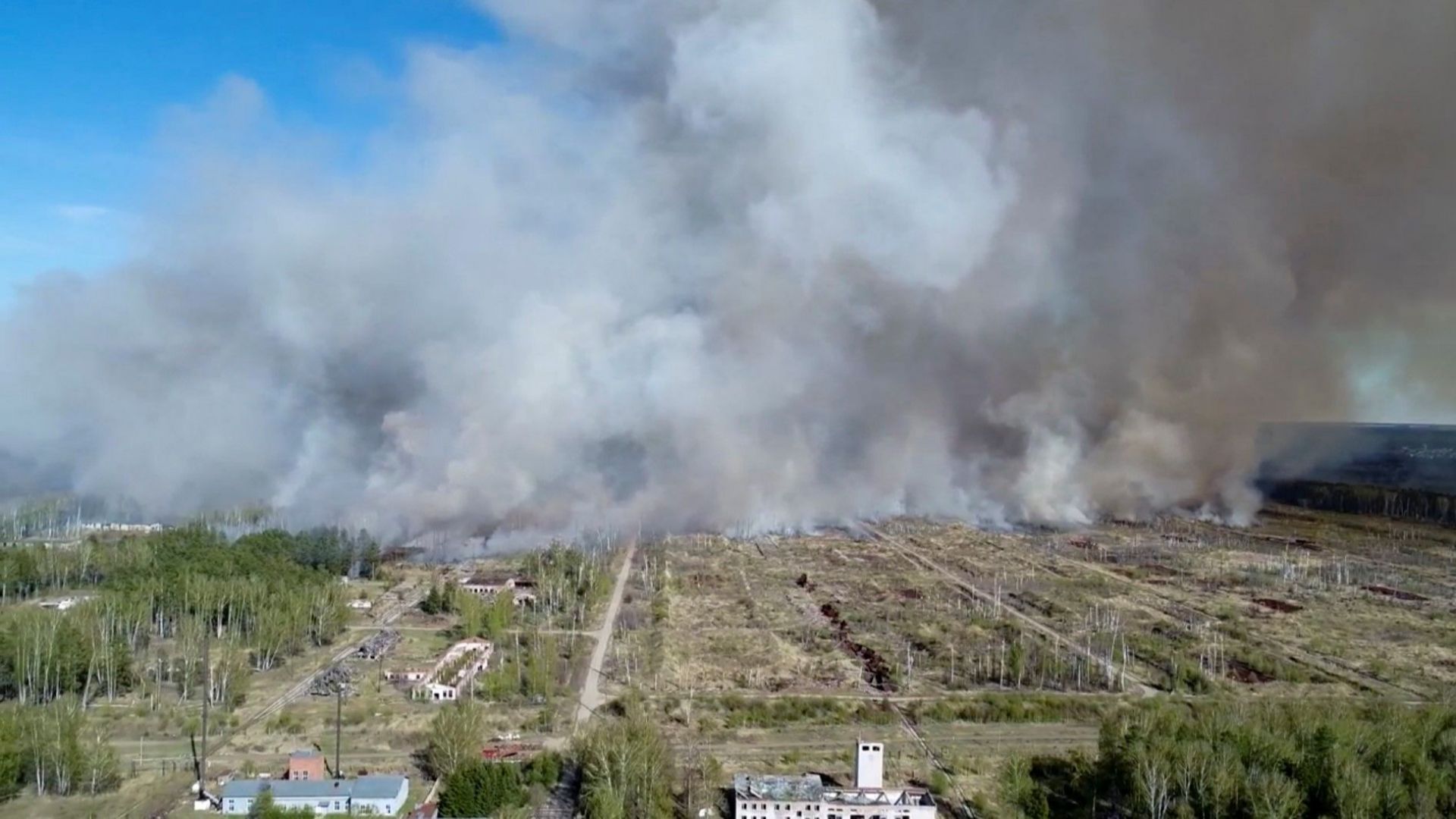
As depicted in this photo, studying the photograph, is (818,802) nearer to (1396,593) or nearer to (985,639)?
(985,639)

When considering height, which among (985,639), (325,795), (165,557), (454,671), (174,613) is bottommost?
(325,795)

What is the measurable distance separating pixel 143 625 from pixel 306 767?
7643 millimetres

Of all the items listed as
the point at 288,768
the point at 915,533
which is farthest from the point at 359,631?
the point at 915,533

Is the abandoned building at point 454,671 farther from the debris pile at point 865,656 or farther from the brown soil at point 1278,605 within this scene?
the brown soil at point 1278,605

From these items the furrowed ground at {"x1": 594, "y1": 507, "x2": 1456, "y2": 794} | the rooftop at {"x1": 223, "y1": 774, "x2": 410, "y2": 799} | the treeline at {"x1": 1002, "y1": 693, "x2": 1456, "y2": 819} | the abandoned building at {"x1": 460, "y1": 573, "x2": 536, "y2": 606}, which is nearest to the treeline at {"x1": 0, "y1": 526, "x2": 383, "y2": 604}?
the abandoned building at {"x1": 460, "y1": 573, "x2": 536, "y2": 606}

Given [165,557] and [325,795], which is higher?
[165,557]

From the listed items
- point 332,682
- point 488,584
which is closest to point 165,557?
point 488,584

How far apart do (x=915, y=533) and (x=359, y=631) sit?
56.8 ft

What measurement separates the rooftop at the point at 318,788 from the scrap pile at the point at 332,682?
137 inches

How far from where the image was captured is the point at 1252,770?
938cm

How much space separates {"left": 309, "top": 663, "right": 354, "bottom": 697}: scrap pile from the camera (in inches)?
580

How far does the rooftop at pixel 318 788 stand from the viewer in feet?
34.5

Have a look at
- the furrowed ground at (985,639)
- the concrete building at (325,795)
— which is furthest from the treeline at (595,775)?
the furrowed ground at (985,639)

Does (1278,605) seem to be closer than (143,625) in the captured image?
No
